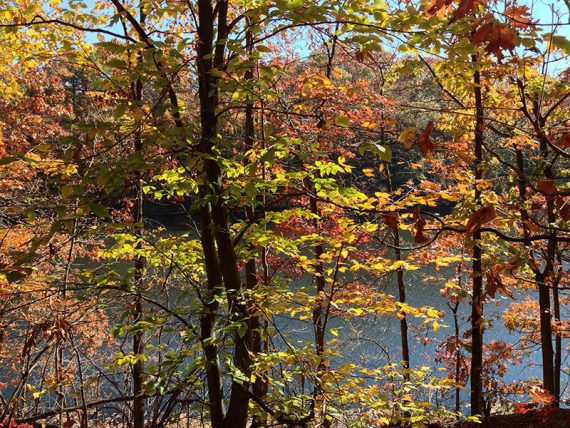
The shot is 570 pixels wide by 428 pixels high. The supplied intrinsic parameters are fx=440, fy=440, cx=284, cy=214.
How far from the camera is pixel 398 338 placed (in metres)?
13.7

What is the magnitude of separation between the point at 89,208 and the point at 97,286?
0.89m

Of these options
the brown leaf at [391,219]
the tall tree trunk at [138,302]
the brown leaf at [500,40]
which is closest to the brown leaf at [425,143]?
the brown leaf at [391,219]

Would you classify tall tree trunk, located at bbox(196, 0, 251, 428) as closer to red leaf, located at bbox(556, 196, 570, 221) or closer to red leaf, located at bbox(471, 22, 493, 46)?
red leaf, located at bbox(471, 22, 493, 46)

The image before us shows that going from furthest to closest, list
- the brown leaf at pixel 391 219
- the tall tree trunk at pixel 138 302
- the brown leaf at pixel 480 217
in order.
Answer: the tall tree trunk at pixel 138 302 < the brown leaf at pixel 391 219 < the brown leaf at pixel 480 217

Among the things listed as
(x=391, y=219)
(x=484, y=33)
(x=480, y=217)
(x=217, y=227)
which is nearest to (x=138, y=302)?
(x=217, y=227)

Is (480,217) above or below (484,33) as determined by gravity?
below

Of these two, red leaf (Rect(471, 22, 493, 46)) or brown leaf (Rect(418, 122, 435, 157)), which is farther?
brown leaf (Rect(418, 122, 435, 157))

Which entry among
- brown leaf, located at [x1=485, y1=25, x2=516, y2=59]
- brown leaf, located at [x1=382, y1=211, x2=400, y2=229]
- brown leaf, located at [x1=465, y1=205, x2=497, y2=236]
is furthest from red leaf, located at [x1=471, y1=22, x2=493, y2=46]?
brown leaf, located at [x1=382, y1=211, x2=400, y2=229]

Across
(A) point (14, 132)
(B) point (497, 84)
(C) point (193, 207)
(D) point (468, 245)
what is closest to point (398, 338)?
(B) point (497, 84)

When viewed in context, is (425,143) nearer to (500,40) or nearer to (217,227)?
(500,40)

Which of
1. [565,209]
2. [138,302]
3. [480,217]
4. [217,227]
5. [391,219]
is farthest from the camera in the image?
[138,302]

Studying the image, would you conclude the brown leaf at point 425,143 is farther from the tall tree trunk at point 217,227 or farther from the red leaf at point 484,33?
the tall tree trunk at point 217,227

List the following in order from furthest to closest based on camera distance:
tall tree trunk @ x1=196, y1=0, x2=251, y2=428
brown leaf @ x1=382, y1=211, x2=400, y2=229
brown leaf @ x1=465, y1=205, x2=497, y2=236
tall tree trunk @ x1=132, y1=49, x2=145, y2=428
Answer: tall tree trunk @ x1=132, y1=49, x2=145, y2=428 → tall tree trunk @ x1=196, y1=0, x2=251, y2=428 → brown leaf @ x1=382, y1=211, x2=400, y2=229 → brown leaf @ x1=465, y1=205, x2=497, y2=236

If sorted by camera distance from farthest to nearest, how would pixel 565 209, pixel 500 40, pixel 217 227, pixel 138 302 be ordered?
pixel 138 302
pixel 217 227
pixel 565 209
pixel 500 40
